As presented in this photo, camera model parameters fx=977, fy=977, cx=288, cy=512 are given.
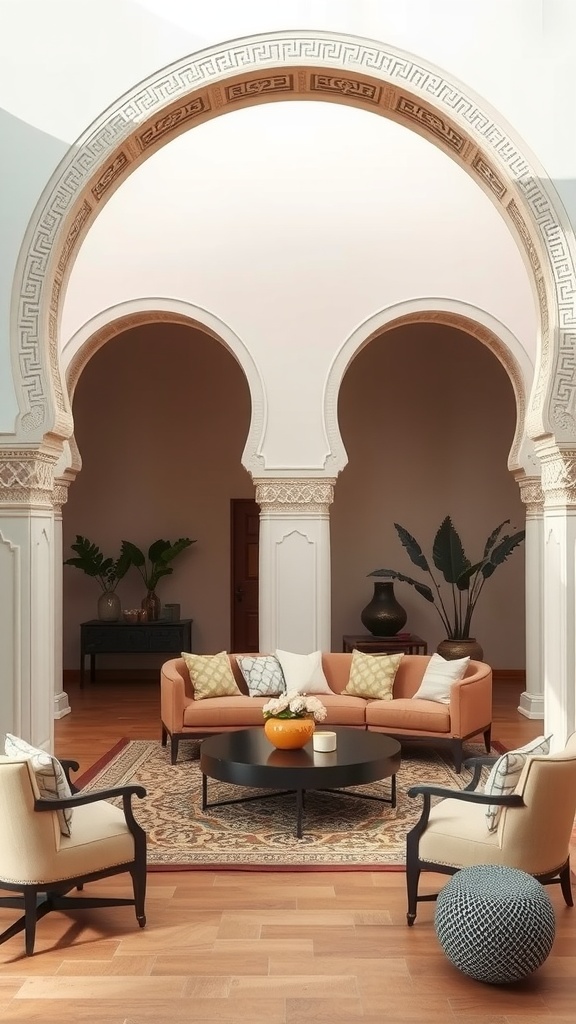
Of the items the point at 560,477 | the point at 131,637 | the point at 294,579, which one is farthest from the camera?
the point at 131,637

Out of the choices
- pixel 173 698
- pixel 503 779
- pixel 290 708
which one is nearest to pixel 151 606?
pixel 173 698

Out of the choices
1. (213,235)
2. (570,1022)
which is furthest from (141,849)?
(213,235)

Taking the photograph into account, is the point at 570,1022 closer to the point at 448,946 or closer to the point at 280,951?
the point at 448,946

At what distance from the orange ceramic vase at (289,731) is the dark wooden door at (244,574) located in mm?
7286

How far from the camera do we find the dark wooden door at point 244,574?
14508 millimetres

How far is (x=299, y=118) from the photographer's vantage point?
10.2 m

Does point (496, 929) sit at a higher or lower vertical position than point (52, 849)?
lower

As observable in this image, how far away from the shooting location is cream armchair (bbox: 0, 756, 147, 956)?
4.73 metres

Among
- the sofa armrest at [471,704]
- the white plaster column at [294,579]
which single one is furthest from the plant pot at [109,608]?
the sofa armrest at [471,704]

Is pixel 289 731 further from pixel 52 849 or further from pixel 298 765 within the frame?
pixel 52 849

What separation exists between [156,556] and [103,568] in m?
0.78

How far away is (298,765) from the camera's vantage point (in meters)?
6.75

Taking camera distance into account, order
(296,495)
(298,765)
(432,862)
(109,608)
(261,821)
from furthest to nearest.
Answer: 1. (109,608)
2. (296,495)
3. (261,821)
4. (298,765)
5. (432,862)

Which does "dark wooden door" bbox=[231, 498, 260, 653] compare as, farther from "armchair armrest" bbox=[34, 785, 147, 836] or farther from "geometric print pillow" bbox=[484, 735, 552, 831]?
"geometric print pillow" bbox=[484, 735, 552, 831]
